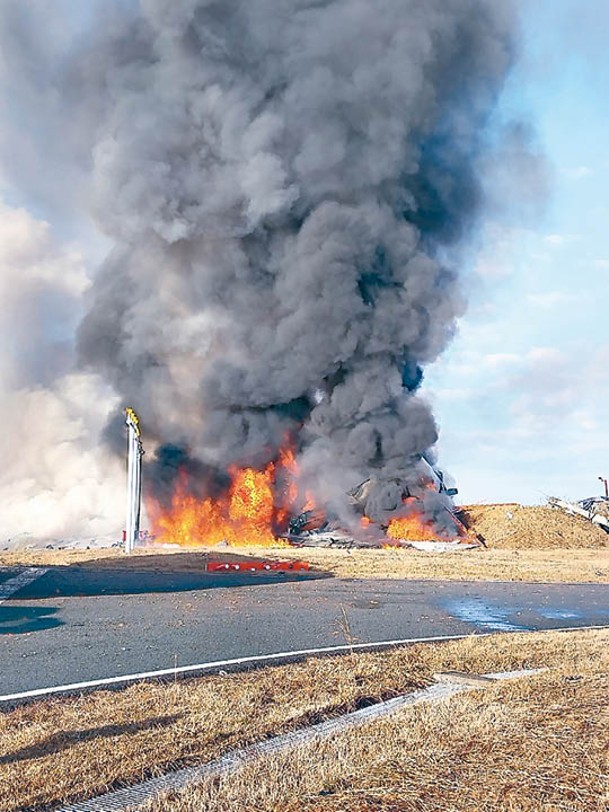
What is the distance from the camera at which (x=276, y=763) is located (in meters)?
4.55

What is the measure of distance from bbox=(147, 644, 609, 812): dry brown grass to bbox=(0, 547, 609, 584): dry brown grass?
14650 millimetres

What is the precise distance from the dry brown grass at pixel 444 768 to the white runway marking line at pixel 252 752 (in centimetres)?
16

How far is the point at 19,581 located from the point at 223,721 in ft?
43.0

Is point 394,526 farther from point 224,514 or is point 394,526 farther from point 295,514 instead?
point 224,514

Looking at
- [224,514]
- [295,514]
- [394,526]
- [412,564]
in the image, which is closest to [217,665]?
[412,564]

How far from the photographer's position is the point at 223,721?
5645 mm

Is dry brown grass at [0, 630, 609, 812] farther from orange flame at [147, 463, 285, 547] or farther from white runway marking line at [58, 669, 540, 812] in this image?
orange flame at [147, 463, 285, 547]

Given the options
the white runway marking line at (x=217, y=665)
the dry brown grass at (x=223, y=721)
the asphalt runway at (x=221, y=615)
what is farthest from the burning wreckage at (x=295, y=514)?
the dry brown grass at (x=223, y=721)

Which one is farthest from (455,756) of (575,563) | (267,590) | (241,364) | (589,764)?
(241,364)

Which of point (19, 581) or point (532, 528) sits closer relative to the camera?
→ point (19, 581)

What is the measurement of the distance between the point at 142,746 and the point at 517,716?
2.70 metres

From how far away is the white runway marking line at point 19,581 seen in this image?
14.8 metres

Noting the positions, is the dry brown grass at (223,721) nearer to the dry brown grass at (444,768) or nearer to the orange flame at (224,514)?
the dry brown grass at (444,768)

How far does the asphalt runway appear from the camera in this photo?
27.8 feet
